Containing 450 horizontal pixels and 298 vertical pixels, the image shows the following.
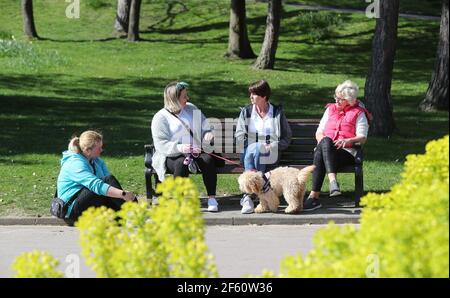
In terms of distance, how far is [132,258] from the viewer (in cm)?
486

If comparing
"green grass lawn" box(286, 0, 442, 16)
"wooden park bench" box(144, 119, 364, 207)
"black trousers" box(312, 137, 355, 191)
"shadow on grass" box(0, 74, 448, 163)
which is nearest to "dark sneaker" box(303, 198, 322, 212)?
"black trousers" box(312, 137, 355, 191)

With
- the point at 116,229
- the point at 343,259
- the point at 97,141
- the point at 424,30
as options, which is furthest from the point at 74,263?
the point at 424,30

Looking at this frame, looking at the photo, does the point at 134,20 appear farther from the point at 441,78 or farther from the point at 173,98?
the point at 173,98

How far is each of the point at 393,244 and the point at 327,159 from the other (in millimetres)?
7403

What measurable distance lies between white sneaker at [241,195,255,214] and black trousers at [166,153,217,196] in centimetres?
37

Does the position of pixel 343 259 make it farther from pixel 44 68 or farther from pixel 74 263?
pixel 44 68

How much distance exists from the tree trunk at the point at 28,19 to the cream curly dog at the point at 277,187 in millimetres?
27279

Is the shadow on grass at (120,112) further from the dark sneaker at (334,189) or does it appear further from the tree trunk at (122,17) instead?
the tree trunk at (122,17)

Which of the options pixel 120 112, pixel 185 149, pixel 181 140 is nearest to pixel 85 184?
pixel 185 149

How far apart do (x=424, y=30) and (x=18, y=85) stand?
1750 cm

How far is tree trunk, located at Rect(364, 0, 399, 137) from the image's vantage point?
17.9m

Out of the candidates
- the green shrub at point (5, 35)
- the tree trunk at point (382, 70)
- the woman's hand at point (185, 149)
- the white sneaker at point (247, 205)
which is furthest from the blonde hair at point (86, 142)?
the green shrub at point (5, 35)

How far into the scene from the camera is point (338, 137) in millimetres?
11742

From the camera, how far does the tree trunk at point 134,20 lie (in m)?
36.1
